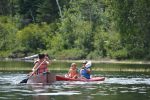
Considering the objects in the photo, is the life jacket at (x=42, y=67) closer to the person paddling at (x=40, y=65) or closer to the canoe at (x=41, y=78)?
the person paddling at (x=40, y=65)

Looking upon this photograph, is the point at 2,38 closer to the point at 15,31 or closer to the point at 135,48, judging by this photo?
the point at 15,31

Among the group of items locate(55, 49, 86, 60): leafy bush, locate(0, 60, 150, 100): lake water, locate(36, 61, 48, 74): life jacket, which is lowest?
locate(55, 49, 86, 60): leafy bush

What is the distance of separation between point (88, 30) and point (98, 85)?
50199 mm

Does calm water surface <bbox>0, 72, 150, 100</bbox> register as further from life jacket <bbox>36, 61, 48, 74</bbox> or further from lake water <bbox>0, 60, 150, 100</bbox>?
life jacket <bbox>36, 61, 48, 74</bbox>

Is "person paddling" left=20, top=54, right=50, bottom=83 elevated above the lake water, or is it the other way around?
"person paddling" left=20, top=54, right=50, bottom=83

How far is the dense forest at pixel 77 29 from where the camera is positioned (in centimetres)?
8450

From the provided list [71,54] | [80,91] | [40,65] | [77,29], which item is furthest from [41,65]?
[77,29]

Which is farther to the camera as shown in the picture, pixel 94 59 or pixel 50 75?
pixel 94 59

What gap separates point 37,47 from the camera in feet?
333

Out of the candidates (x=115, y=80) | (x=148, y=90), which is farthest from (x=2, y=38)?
(x=148, y=90)

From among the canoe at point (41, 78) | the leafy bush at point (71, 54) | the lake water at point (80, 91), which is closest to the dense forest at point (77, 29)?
the leafy bush at point (71, 54)

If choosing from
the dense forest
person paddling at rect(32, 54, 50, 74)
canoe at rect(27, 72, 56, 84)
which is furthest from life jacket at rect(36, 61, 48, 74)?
the dense forest

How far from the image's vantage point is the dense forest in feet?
277

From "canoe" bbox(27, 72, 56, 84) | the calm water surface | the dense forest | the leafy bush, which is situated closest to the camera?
the calm water surface
